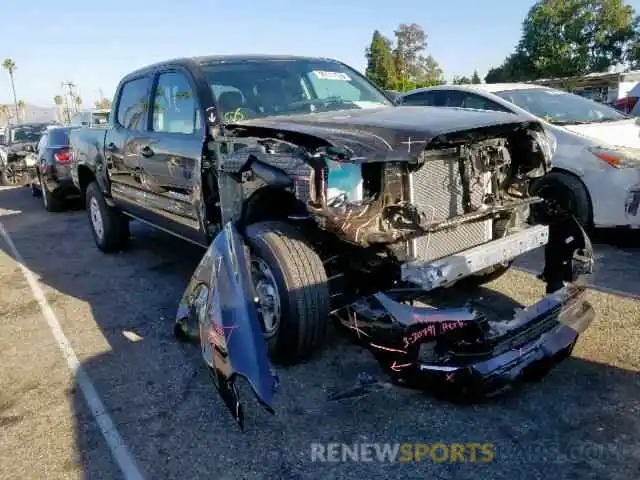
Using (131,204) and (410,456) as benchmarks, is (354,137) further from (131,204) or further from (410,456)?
(131,204)

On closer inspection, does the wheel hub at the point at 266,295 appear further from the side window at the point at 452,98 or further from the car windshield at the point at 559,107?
the side window at the point at 452,98

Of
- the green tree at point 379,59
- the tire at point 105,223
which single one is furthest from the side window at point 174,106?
the green tree at point 379,59

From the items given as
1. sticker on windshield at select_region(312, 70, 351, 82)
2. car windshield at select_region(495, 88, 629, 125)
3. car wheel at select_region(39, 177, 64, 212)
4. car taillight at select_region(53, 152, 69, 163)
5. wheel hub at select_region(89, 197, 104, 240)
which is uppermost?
sticker on windshield at select_region(312, 70, 351, 82)

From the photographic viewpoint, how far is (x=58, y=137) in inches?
425

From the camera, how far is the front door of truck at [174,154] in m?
4.34

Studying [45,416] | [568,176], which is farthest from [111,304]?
[568,176]

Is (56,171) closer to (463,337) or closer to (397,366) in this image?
(397,366)

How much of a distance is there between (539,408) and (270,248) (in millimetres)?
1653

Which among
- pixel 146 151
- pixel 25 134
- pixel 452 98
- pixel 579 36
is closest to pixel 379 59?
pixel 579 36

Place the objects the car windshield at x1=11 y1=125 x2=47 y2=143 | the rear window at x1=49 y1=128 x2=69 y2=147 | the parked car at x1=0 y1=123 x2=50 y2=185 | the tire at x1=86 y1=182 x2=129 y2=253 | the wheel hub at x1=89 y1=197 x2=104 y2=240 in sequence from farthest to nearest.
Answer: the car windshield at x1=11 y1=125 x2=47 y2=143 < the parked car at x1=0 y1=123 x2=50 y2=185 < the rear window at x1=49 y1=128 x2=69 y2=147 < the wheel hub at x1=89 y1=197 x2=104 y2=240 < the tire at x1=86 y1=182 x2=129 y2=253

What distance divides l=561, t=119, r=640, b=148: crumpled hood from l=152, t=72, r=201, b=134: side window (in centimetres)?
371

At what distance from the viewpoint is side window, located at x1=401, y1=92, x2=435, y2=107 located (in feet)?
23.8

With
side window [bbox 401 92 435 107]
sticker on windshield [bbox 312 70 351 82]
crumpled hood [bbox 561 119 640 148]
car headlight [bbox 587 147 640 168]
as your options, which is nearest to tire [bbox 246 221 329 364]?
sticker on windshield [bbox 312 70 351 82]

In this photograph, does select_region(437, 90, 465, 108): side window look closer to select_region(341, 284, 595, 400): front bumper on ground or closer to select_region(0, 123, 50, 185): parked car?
select_region(341, 284, 595, 400): front bumper on ground
